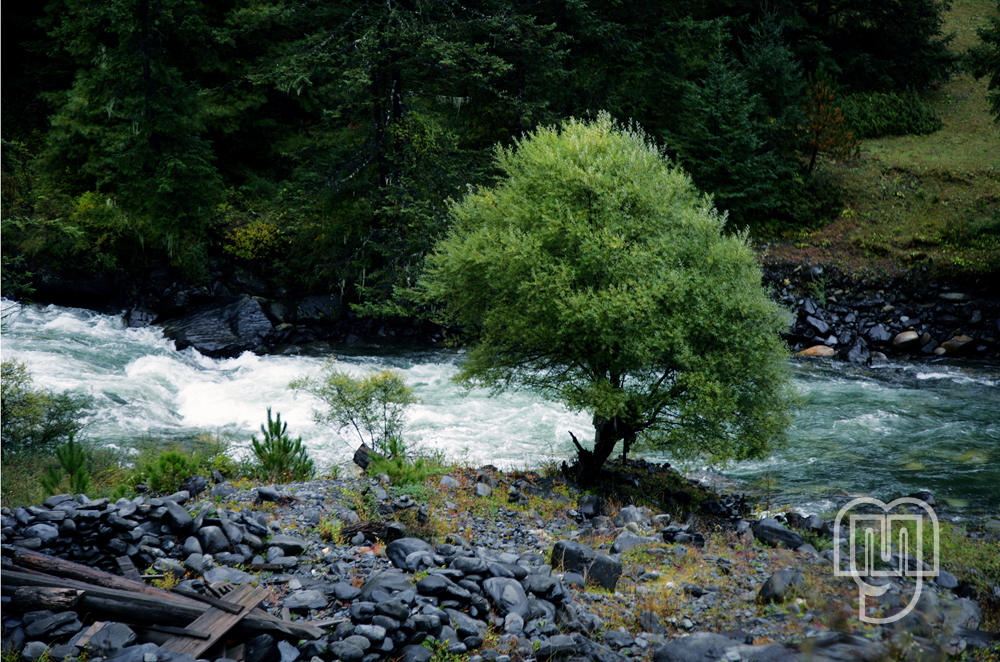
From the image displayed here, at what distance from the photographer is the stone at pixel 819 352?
78.9ft

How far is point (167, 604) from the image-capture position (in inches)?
267

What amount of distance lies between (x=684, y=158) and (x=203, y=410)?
20.5m

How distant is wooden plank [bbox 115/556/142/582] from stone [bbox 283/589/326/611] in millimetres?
1568

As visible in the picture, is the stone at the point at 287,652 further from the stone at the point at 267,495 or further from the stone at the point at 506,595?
the stone at the point at 267,495

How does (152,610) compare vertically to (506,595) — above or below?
below

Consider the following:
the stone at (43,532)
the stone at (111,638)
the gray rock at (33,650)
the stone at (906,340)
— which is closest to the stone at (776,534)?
the stone at (111,638)

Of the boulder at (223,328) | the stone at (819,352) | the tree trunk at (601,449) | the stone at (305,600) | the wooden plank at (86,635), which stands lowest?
the wooden plank at (86,635)

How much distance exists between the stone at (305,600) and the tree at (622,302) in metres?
6.75

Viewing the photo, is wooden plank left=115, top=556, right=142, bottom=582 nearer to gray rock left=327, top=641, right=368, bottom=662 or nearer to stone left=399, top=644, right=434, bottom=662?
gray rock left=327, top=641, right=368, bottom=662

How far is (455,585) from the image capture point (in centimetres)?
779

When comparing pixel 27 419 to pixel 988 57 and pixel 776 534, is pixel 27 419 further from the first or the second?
pixel 988 57

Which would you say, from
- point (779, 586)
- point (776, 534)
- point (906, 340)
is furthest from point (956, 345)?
point (779, 586)

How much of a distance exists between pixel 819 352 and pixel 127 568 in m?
22.2

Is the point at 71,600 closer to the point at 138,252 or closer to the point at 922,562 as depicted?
the point at 922,562
